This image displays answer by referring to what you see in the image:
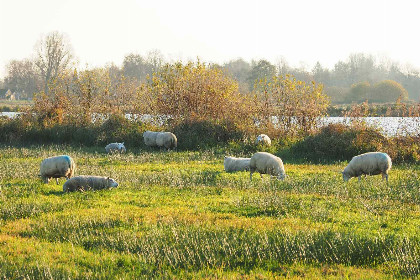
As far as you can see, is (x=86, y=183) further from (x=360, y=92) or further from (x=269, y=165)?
(x=360, y=92)

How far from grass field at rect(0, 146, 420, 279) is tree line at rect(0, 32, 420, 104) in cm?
1847

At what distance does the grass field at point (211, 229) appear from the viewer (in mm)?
6898

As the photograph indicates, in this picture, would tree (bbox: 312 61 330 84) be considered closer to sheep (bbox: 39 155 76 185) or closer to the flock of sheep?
the flock of sheep

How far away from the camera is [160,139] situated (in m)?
24.3

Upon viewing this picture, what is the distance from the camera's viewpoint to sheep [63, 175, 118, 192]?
41.9ft

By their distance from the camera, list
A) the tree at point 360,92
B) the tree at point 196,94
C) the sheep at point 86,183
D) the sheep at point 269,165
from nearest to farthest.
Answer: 1. the sheep at point 86,183
2. the sheep at point 269,165
3. the tree at point 196,94
4. the tree at point 360,92

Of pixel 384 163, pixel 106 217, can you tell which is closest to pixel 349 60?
pixel 384 163

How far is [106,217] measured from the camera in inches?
374

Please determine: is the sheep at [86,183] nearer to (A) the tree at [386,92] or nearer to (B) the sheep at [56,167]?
(B) the sheep at [56,167]

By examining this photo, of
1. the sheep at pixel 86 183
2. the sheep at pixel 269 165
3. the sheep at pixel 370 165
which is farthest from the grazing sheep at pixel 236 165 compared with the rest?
the sheep at pixel 86 183

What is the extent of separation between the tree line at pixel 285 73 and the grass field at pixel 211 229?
1847 centimetres


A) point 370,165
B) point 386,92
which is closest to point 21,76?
point 386,92

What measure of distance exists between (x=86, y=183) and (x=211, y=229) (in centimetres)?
567

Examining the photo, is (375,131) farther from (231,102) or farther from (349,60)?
(349,60)
